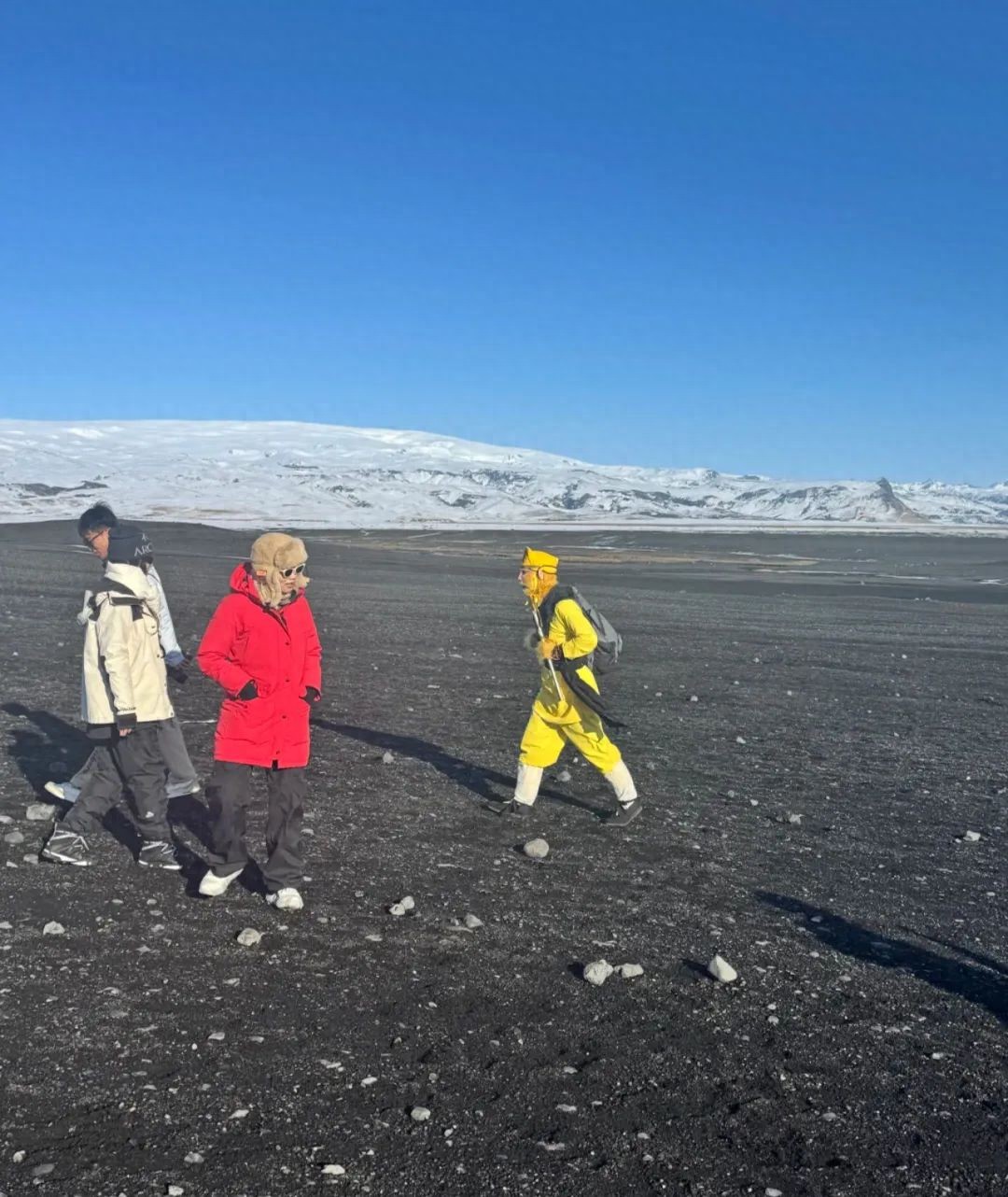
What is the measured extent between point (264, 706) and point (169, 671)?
1407 millimetres

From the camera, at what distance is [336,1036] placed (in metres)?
4.72

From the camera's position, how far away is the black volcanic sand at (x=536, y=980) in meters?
3.93

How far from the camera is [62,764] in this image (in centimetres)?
922

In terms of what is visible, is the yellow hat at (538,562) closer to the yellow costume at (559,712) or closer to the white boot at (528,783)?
the yellow costume at (559,712)

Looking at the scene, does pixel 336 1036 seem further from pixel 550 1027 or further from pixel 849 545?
pixel 849 545

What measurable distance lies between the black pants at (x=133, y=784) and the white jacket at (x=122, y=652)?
160 mm

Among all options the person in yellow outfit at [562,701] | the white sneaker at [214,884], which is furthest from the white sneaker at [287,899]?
the person in yellow outfit at [562,701]

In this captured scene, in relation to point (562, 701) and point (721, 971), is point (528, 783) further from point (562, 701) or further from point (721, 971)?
point (721, 971)

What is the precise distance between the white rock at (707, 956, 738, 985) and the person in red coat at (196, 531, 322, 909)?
2280 millimetres

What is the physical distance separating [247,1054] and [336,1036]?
A: 0.39 m

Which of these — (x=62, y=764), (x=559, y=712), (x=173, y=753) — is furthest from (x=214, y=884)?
(x=62, y=764)

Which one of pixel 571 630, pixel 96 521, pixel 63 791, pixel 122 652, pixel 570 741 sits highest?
pixel 96 521

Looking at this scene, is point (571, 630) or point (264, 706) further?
point (571, 630)

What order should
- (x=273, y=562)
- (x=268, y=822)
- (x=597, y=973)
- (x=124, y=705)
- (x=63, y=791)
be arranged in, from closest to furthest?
(x=597, y=973) → (x=273, y=562) → (x=268, y=822) → (x=124, y=705) → (x=63, y=791)
